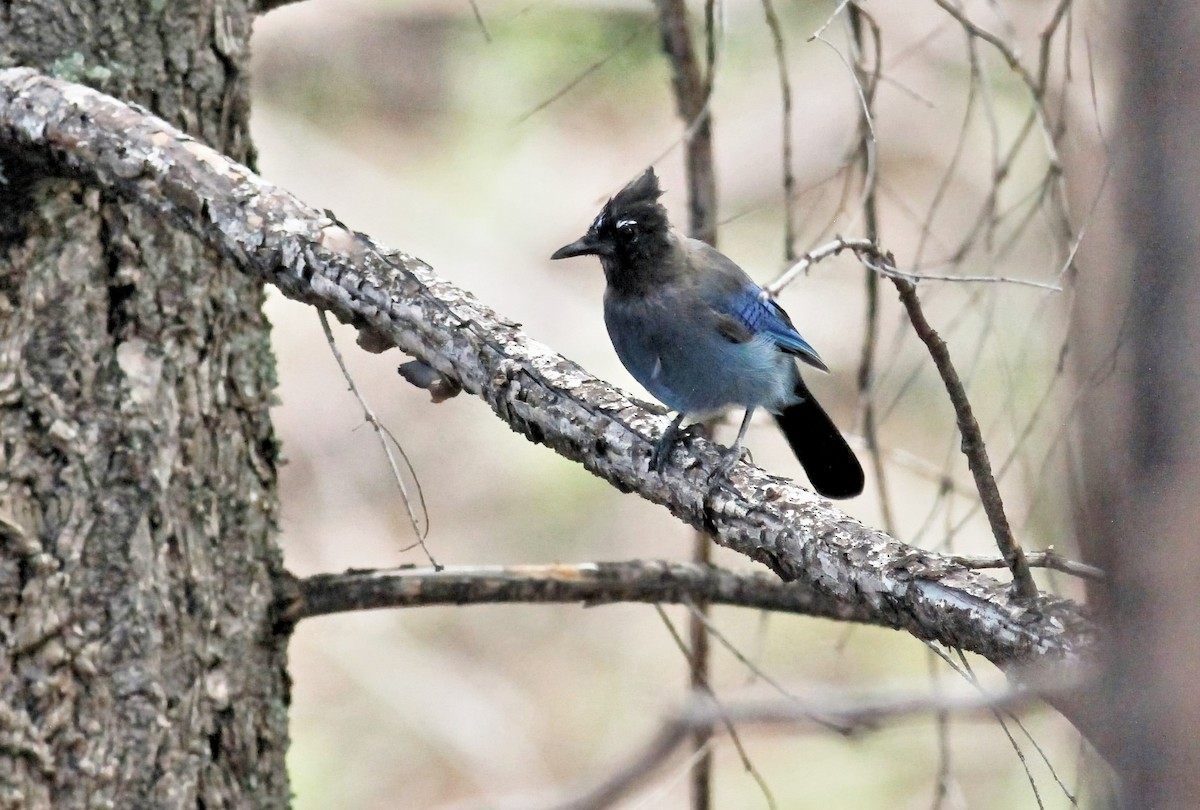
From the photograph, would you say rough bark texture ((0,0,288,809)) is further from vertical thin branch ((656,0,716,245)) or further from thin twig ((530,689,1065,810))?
thin twig ((530,689,1065,810))

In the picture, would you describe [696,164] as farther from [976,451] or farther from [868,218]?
[976,451]

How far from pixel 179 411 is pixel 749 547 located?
130cm

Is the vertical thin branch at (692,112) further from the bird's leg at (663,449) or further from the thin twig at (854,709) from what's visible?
the thin twig at (854,709)

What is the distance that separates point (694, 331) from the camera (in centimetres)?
392

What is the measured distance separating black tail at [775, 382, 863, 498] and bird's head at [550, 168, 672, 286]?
2.07 ft

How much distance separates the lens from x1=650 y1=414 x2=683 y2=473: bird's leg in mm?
2545

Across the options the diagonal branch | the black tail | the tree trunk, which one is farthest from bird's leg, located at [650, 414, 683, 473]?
the tree trunk

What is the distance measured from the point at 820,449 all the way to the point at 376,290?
1.97 meters

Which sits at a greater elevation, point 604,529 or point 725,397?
point 604,529

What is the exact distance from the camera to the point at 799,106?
30.3 feet

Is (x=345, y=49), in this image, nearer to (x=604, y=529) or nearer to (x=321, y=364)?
(x=321, y=364)

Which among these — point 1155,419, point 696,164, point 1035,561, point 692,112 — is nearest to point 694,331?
point 696,164

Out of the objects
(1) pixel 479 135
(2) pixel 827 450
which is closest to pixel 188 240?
(2) pixel 827 450

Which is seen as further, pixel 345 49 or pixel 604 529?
pixel 345 49
